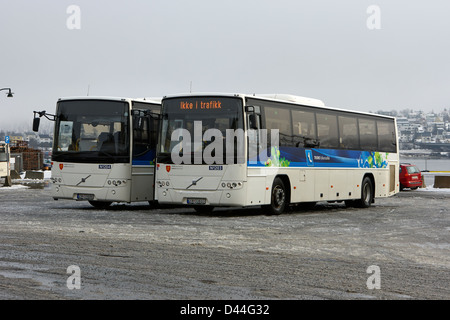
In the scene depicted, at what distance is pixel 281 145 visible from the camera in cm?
2111

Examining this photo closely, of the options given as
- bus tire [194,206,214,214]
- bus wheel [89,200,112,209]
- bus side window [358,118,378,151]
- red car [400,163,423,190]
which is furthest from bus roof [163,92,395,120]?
red car [400,163,423,190]

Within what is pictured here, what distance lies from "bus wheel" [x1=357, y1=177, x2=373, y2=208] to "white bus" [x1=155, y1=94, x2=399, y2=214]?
2.86m

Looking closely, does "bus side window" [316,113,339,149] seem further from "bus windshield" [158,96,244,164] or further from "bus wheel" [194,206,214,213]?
"bus windshield" [158,96,244,164]

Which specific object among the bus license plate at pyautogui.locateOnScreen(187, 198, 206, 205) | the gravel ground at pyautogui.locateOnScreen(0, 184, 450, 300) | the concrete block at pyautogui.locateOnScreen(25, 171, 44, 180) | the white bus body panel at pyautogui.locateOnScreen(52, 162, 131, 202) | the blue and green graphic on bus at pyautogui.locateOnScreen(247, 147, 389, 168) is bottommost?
the gravel ground at pyautogui.locateOnScreen(0, 184, 450, 300)

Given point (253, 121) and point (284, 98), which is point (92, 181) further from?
point (284, 98)

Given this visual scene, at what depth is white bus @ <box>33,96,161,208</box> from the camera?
21.4 metres

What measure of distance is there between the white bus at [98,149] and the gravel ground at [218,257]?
1482mm

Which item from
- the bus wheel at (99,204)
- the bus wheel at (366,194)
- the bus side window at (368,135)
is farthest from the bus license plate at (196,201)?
the bus wheel at (366,194)

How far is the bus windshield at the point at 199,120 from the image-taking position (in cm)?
1955

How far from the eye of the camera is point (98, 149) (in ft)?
70.7

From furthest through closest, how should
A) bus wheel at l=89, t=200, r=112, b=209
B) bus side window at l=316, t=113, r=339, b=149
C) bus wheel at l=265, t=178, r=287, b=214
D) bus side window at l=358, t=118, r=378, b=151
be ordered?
bus side window at l=358, t=118, r=378, b=151 → bus wheel at l=89, t=200, r=112, b=209 → bus side window at l=316, t=113, r=339, b=149 → bus wheel at l=265, t=178, r=287, b=214

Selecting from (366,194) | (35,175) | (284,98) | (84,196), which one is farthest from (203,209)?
(35,175)

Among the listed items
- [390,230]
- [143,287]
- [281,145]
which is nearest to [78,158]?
[281,145]

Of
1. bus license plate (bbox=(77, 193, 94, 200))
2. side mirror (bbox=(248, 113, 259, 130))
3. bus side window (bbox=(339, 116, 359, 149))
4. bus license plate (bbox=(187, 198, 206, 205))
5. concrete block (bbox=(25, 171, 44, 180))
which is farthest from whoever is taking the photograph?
concrete block (bbox=(25, 171, 44, 180))
